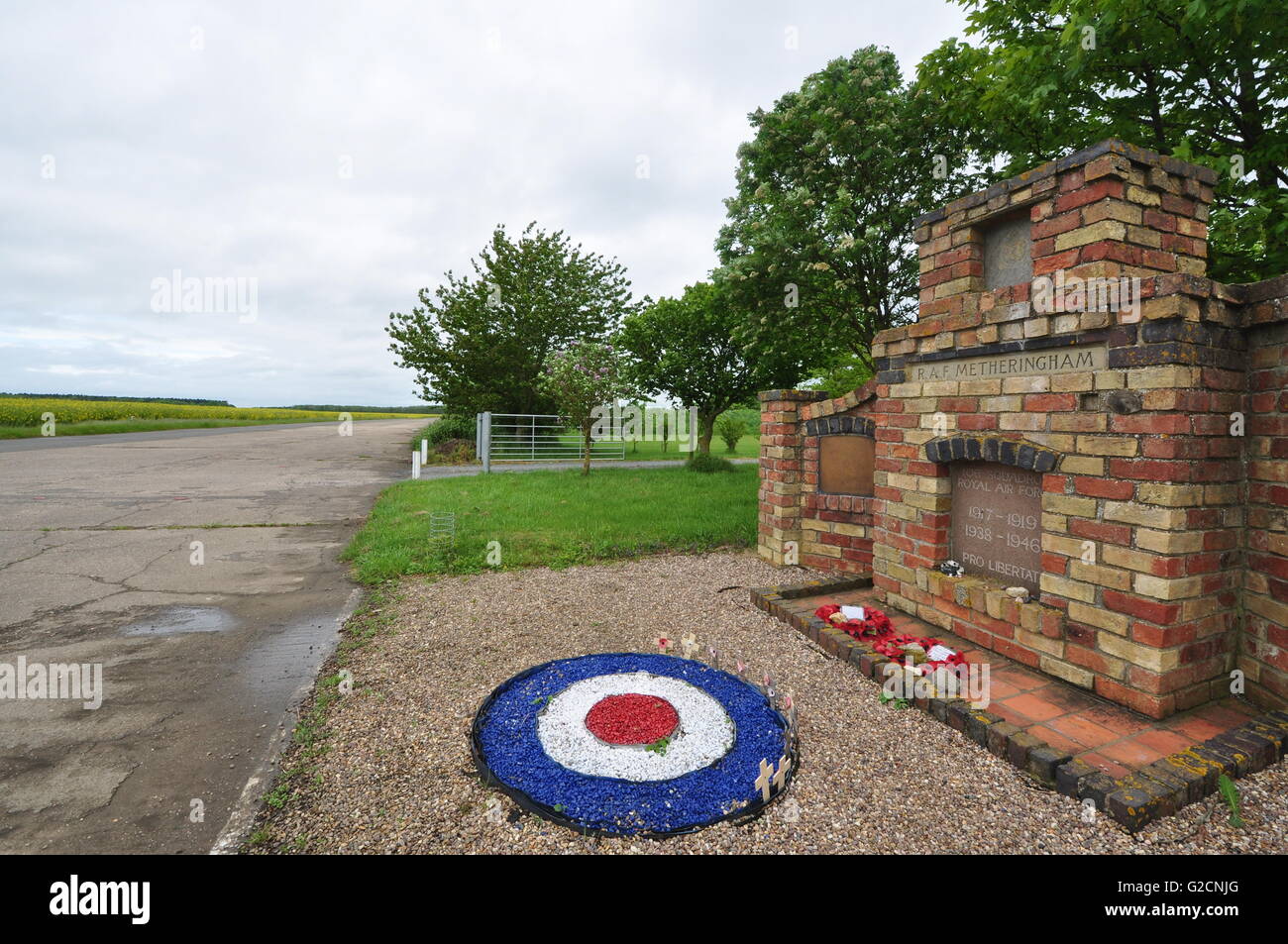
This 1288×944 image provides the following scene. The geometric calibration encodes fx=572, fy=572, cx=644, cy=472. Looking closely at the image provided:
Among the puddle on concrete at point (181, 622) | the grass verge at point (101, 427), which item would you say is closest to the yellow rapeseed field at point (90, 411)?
the grass verge at point (101, 427)

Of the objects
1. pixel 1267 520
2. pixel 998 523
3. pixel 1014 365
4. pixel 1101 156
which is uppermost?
pixel 1101 156

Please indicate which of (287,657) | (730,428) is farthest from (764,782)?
(730,428)

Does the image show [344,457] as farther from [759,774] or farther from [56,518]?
[759,774]

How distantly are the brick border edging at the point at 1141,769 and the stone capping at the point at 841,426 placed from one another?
3.45 metres

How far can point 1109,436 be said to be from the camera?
360 centimetres

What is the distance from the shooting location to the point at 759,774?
2.89 m

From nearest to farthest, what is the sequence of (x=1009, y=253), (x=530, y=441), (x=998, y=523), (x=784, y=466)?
(x=1009, y=253) < (x=998, y=523) < (x=784, y=466) < (x=530, y=441)

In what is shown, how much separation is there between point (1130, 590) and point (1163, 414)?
3.53ft

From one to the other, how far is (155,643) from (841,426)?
23.2ft

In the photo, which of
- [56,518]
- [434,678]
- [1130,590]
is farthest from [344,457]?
[1130,590]

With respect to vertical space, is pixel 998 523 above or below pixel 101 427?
below

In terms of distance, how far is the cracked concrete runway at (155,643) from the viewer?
9.12 feet

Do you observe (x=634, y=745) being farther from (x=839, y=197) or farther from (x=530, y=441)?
(x=530, y=441)

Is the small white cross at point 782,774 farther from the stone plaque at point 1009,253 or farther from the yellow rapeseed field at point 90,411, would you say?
the yellow rapeseed field at point 90,411
